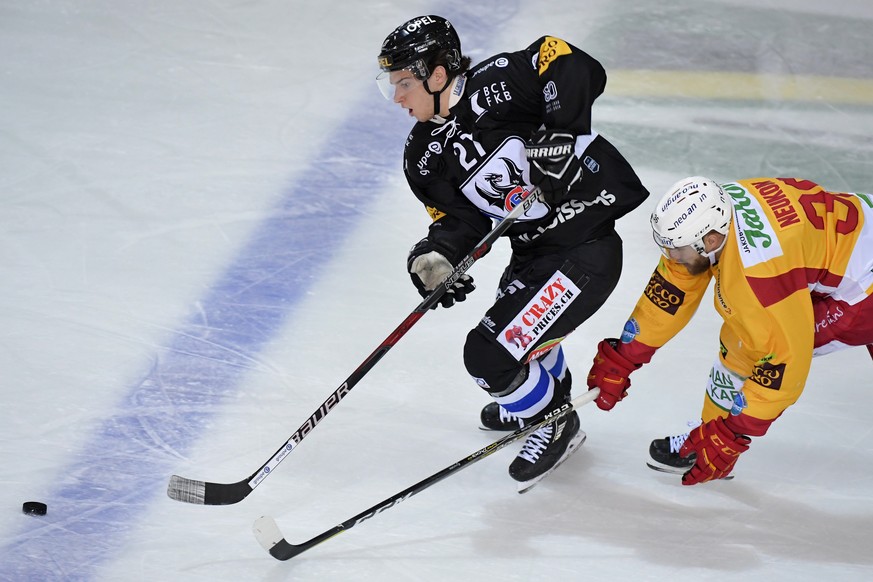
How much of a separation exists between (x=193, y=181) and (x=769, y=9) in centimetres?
364

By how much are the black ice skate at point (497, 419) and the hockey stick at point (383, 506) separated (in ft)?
0.90

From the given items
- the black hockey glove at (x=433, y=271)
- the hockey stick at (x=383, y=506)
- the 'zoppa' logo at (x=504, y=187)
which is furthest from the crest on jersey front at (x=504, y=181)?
the hockey stick at (x=383, y=506)

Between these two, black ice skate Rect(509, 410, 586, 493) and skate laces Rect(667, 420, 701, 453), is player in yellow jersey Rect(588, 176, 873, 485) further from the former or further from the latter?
black ice skate Rect(509, 410, 586, 493)

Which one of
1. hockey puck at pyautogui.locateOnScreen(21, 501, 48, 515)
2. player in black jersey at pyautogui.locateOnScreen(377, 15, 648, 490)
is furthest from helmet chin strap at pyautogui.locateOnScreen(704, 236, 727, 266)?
hockey puck at pyautogui.locateOnScreen(21, 501, 48, 515)

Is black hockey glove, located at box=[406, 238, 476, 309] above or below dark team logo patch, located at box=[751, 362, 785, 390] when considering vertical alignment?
above

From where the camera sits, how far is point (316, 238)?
15.3 feet

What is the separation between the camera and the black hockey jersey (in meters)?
3.17

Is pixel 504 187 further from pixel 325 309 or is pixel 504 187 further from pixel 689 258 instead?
pixel 325 309

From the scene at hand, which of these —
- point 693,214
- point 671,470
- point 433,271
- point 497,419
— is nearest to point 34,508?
point 433,271

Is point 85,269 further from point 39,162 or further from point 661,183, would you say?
point 661,183

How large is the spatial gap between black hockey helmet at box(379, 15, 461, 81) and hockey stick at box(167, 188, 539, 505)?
485 millimetres

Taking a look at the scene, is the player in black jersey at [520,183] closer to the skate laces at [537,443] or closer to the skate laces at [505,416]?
the skate laces at [537,443]

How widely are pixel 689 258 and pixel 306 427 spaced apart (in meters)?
1.22

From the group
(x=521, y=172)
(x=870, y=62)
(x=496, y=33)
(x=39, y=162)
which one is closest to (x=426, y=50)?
(x=521, y=172)
